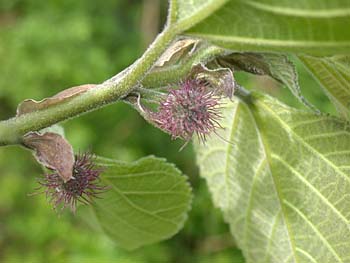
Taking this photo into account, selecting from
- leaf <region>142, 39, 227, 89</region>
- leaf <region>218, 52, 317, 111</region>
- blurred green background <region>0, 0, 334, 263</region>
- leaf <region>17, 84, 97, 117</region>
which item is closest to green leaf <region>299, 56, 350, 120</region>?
leaf <region>218, 52, 317, 111</region>

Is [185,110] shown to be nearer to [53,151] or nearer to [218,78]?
[218,78]

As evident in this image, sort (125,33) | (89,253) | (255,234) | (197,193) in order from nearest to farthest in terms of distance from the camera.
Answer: (255,234) → (89,253) → (197,193) → (125,33)

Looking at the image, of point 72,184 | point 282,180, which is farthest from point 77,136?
point 72,184

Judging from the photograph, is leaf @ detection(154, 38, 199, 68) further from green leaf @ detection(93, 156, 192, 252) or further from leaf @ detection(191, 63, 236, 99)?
green leaf @ detection(93, 156, 192, 252)

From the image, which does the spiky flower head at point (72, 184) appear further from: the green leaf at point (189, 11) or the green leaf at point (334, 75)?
the green leaf at point (334, 75)

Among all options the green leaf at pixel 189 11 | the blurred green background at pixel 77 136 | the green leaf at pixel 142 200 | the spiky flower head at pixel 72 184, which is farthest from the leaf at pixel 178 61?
the blurred green background at pixel 77 136

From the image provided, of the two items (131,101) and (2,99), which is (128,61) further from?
(131,101)

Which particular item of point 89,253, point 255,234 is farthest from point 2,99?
point 255,234
